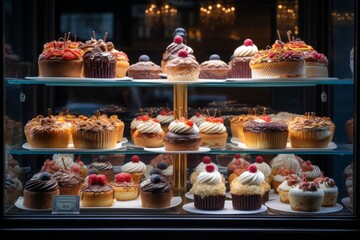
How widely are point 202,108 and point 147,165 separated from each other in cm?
69

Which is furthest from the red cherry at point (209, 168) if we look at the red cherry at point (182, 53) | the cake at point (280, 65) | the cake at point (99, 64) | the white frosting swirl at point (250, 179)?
the cake at point (99, 64)

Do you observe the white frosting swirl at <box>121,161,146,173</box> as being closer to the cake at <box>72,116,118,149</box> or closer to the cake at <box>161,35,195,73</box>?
the cake at <box>72,116,118,149</box>

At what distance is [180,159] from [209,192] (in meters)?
0.64

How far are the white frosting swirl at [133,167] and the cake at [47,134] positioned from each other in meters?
0.63

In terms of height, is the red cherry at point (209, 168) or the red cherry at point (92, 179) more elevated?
the red cherry at point (209, 168)

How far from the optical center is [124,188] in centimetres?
477

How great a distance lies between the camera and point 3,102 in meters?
4.15

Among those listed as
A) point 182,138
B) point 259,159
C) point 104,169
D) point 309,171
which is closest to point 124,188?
point 104,169

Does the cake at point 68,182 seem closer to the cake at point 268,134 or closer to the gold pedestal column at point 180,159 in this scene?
the gold pedestal column at point 180,159

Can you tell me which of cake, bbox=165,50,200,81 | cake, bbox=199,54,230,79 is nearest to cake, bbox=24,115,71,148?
cake, bbox=165,50,200,81

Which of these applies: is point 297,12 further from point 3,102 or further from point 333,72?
point 3,102

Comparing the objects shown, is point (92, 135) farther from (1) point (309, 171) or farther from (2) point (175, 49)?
(1) point (309, 171)

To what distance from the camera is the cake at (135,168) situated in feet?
16.7
